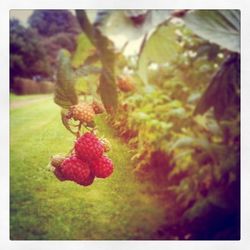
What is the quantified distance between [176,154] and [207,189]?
0.43ft

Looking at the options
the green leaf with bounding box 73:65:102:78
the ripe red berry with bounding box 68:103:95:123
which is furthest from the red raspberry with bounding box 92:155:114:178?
the green leaf with bounding box 73:65:102:78

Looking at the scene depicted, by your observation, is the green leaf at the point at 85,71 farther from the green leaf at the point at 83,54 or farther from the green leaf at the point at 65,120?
Result: the green leaf at the point at 65,120

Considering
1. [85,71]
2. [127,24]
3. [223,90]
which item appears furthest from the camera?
[223,90]

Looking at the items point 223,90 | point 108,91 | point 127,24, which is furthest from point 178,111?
point 127,24

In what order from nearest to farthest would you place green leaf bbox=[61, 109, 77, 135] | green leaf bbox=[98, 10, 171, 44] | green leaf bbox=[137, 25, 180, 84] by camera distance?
green leaf bbox=[98, 10, 171, 44] → green leaf bbox=[137, 25, 180, 84] → green leaf bbox=[61, 109, 77, 135]

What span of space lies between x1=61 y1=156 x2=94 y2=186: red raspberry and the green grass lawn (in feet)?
0.11

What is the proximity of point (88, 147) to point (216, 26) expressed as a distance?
0.43 meters

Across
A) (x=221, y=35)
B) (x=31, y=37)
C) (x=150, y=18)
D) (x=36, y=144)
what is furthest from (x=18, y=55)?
(x=221, y=35)

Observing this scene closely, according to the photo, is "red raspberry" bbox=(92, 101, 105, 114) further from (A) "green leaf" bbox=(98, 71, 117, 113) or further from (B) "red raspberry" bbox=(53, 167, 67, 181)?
(B) "red raspberry" bbox=(53, 167, 67, 181)

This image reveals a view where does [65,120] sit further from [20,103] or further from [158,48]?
[158,48]

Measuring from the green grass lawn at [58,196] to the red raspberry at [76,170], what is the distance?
0.03 meters

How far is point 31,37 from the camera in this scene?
1.30 m

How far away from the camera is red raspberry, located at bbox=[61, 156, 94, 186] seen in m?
1.20

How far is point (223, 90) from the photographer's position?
1226 mm
